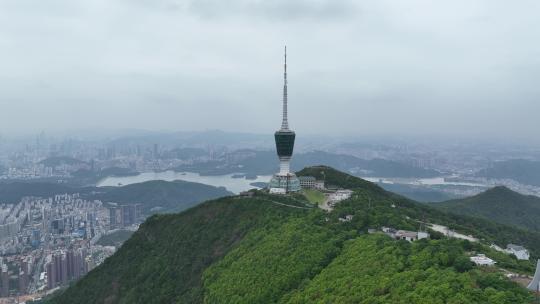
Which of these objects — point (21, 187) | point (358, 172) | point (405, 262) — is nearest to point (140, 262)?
point (405, 262)

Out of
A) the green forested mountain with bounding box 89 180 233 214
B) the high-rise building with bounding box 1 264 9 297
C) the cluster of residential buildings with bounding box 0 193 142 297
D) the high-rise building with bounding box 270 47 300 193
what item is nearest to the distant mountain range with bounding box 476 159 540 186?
the green forested mountain with bounding box 89 180 233 214

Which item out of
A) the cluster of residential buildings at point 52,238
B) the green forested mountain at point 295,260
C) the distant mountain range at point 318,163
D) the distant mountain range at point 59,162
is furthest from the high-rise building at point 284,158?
the distant mountain range at point 59,162

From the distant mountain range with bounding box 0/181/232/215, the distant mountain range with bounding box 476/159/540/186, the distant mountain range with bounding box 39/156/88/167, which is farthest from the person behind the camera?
the distant mountain range with bounding box 39/156/88/167

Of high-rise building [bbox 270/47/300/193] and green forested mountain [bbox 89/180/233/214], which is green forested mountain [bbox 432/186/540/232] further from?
green forested mountain [bbox 89/180/233/214]

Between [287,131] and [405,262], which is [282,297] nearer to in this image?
[405,262]

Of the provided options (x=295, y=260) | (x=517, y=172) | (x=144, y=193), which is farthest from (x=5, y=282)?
(x=517, y=172)

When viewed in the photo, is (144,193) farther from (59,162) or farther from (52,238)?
(59,162)

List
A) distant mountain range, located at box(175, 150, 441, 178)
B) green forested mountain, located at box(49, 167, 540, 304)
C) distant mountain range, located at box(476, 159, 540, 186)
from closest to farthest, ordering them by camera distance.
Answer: green forested mountain, located at box(49, 167, 540, 304)
distant mountain range, located at box(476, 159, 540, 186)
distant mountain range, located at box(175, 150, 441, 178)

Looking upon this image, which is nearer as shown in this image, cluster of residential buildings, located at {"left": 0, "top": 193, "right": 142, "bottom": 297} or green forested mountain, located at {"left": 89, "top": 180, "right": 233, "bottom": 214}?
cluster of residential buildings, located at {"left": 0, "top": 193, "right": 142, "bottom": 297}
